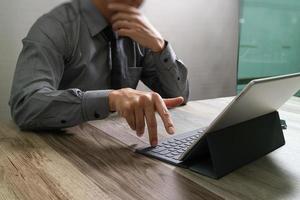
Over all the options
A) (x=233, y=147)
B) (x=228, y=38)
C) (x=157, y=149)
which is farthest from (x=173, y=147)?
(x=228, y=38)

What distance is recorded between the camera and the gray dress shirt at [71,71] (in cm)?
89

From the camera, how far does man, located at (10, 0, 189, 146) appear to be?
2.77 ft

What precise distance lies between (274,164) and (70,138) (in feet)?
1.61

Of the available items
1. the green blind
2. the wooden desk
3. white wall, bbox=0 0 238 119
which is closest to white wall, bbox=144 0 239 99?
white wall, bbox=0 0 238 119

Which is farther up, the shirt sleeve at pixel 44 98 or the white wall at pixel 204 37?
the shirt sleeve at pixel 44 98

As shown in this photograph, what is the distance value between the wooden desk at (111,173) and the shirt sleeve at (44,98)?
0.13 ft

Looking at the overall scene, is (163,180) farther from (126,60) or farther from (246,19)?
(246,19)

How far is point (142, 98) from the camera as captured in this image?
2.52 ft

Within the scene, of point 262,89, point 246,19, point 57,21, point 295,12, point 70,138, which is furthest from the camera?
point 246,19

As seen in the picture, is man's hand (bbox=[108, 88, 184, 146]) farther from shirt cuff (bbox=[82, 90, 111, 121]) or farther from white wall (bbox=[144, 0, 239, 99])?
white wall (bbox=[144, 0, 239, 99])

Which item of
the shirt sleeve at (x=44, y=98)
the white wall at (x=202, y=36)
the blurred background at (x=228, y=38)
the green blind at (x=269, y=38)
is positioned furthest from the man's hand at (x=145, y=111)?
the green blind at (x=269, y=38)

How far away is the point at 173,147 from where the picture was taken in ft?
2.59

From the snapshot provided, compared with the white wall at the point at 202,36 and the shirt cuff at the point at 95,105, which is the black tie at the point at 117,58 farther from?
the white wall at the point at 202,36

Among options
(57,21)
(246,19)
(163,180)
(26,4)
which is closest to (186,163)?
(163,180)
